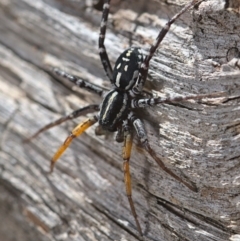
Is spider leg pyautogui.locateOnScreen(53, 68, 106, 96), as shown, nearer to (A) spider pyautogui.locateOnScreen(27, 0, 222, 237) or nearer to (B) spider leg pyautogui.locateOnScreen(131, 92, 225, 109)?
(A) spider pyautogui.locateOnScreen(27, 0, 222, 237)

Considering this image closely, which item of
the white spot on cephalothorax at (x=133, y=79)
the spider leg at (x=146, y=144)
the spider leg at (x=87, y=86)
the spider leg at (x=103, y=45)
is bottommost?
the spider leg at (x=146, y=144)

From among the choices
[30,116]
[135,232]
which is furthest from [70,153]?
[135,232]

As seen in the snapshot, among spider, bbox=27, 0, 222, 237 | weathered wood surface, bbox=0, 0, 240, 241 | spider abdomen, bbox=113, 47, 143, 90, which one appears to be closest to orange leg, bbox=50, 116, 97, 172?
spider, bbox=27, 0, 222, 237

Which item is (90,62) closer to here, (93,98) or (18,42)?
(93,98)

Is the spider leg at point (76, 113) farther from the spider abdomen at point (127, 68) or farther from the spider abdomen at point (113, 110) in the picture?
the spider abdomen at point (127, 68)

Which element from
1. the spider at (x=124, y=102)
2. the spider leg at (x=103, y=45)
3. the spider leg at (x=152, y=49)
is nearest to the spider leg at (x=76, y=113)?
the spider at (x=124, y=102)
